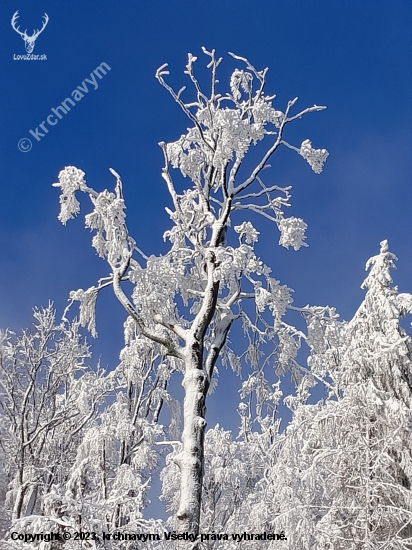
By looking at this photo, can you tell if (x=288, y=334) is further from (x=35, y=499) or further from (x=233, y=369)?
(x=35, y=499)

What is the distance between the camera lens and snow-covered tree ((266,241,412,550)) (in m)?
8.61

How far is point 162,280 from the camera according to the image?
25.4 feet

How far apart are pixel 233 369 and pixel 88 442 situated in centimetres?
527

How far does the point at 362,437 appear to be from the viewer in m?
9.12

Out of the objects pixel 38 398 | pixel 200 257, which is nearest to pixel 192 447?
pixel 200 257

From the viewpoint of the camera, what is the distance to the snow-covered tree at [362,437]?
8.61m

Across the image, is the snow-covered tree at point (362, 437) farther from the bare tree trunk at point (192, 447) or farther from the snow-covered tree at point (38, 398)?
the snow-covered tree at point (38, 398)

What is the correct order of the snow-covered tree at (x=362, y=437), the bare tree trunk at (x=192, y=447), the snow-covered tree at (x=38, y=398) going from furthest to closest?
the snow-covered tree at (x=38, y=398) → the snow-covered tree at (x=362, y=437) → the bare tree trunk at (x=192, y=447)

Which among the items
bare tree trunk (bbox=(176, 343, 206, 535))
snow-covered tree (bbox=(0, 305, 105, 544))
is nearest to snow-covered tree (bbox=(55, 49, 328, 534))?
bare tree trunk (bbox=(176, 343, 206, 535))

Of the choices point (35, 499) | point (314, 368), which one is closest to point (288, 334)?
point (314, 368)

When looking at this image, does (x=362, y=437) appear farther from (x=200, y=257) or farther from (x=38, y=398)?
(x=38, y=398)

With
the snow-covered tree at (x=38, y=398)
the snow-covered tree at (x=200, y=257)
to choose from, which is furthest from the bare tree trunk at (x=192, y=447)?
the snow-covered tree at (x=38, y=398)

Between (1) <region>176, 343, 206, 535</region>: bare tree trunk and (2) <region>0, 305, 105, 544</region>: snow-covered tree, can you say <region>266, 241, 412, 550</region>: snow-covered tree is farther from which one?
(2) <region>0, 305, 105, 544</region>: snow-covered tree

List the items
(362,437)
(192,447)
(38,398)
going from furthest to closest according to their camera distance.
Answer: (38,398)
(362,437)
(192,447)
